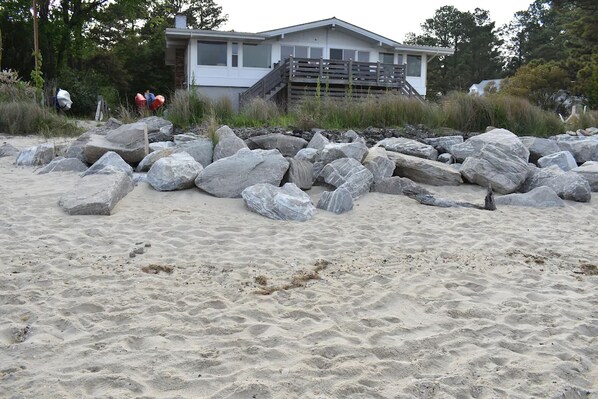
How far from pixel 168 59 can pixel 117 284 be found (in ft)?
92.6

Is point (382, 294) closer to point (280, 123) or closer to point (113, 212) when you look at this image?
point (113, 212)

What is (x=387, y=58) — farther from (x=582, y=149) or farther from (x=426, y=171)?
(x=426, y=171)

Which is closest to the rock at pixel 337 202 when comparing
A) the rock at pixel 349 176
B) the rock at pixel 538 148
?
the rock at pixel 349 176

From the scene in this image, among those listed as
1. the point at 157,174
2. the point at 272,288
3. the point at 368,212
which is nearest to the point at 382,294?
the point at 272,288

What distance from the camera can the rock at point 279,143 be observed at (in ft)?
29.6

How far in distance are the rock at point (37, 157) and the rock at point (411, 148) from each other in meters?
5.12

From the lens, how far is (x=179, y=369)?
9.48 feet

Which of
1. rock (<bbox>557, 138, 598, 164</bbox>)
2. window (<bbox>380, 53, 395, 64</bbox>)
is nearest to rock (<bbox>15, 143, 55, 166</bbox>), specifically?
rock (<bbox>557, 138, 598, 164</bbox>)

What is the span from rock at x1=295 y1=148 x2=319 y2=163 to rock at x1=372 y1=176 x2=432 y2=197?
112 centimetres

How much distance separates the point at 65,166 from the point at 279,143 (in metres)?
3.13

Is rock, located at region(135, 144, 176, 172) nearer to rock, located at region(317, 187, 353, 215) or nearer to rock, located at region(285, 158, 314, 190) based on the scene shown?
rock, located at region(285, 158, 314, 190)

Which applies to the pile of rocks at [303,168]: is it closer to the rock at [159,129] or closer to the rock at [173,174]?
the rock at [173,174]

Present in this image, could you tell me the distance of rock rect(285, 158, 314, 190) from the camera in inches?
287

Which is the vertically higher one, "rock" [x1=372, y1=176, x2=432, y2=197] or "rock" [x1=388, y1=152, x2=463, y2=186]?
"rock" [x1=388, y1=152, x2=463, y2=186]
